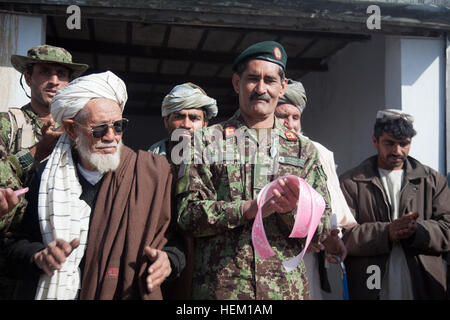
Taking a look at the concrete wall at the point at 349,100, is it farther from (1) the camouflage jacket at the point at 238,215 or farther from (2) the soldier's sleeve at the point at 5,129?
(2) the soldier's sleeve at the point at 5,129

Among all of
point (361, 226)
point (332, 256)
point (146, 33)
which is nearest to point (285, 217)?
point (332, 256)

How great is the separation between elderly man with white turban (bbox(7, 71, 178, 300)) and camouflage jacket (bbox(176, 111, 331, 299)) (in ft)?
0.69

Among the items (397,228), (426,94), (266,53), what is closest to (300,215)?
(266,53)

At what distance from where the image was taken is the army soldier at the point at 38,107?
9.79 ft

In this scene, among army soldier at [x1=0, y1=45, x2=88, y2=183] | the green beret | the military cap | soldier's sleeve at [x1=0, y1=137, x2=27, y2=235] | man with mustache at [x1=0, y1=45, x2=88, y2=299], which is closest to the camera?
soldier's sleeve at [x1=0, y1=137, x2=27, y2=235]

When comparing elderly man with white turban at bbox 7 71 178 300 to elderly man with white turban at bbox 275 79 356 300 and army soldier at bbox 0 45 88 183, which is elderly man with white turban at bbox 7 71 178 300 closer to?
army soldier at bbox 0 45 88 183

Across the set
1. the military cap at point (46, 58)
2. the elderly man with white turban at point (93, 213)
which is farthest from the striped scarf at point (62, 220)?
the military cap at point (46, 58)

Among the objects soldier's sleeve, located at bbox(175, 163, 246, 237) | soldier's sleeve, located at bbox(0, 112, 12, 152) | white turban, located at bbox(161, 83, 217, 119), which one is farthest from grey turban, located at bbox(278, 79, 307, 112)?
soldier's sleeve, located at bbox(0, 112, 12, 152)

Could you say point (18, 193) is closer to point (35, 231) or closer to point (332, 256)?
point (35, 231)

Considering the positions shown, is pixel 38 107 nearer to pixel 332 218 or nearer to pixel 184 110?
pixel 184 110

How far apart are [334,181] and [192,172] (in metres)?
1.30

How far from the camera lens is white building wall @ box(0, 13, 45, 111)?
4.20m

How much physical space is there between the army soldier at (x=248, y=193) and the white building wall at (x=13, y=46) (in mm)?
2336

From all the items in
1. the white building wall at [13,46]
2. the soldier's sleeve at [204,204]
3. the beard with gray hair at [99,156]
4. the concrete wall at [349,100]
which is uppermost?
the concrete wall at [349,100]
